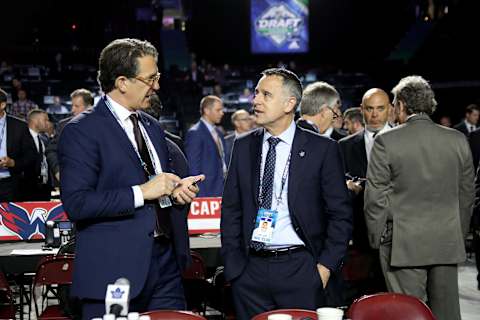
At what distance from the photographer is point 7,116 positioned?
22.5ft

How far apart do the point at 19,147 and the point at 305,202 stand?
162 inches

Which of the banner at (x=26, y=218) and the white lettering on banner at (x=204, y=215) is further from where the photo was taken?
the white lettering on banner at (x=204, y=215)

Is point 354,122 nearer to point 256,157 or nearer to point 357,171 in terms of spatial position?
point 357,171

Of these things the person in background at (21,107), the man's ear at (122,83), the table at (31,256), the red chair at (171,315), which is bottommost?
the table at (31,256)

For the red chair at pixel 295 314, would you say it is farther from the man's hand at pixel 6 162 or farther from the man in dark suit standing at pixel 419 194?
the man's hand at pixel 6 162

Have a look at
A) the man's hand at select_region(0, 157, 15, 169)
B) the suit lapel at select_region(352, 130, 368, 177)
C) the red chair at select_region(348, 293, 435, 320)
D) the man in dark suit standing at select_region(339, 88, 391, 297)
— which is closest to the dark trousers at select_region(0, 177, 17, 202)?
the man's hand at select_region(0, 157, 15, 169)

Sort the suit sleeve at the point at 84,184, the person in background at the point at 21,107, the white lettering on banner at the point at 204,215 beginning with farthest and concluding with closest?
the person in background at the point at 21,107 < the white lettering on banner at the point at 204,215 < the suit sleeve at the point at 84,184

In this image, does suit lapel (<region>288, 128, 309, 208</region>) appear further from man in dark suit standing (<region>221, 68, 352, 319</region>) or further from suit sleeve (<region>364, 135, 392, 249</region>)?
suit sleeve (<region>364, 135, 392, 249</region>)

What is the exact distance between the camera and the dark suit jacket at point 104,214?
9.66 feet

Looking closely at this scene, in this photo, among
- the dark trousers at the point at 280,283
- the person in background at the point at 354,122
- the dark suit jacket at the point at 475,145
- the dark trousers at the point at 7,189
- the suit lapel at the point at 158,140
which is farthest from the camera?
the dark suit jacket at the point at 475,145

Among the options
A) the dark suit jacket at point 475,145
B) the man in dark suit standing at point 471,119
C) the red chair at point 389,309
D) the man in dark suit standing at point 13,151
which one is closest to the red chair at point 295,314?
the red chair at point 389,309

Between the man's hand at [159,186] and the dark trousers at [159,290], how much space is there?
33 centimetres

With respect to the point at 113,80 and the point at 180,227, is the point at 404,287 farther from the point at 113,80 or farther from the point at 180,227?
the point at 113,80

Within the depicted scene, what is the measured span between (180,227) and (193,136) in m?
5.04
